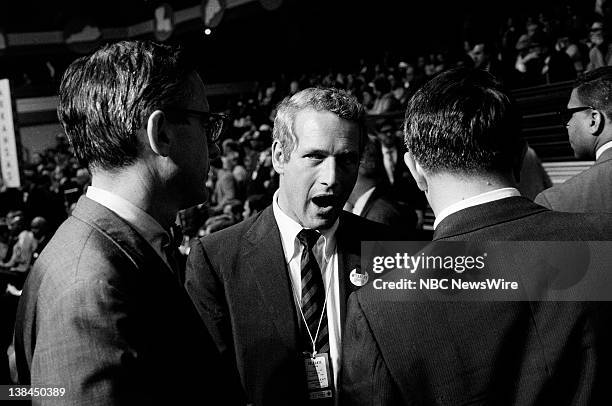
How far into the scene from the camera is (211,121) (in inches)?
50.6

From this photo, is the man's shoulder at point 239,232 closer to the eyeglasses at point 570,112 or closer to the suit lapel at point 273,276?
the suit lapel at point 273,276

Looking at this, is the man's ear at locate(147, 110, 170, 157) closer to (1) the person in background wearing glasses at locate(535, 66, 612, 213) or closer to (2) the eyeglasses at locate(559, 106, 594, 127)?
(1) the person in background wearing glasses at locate(535, 66, 612, 213)

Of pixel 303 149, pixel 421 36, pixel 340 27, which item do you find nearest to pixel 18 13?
pixel 340 27

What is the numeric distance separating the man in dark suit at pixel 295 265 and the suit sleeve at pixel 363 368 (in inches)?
18.5

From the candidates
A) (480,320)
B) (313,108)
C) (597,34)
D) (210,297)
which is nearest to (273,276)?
(210,297)

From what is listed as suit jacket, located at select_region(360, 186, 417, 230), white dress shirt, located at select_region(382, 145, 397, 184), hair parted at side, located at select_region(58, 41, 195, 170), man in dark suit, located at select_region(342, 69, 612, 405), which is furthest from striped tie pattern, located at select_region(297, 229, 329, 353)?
white dress shirt, located at select_region(382, 145, 397, 184)

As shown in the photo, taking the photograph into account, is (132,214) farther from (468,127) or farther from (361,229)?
(361,229)

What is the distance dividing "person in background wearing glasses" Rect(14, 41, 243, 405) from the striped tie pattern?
20.9 inches

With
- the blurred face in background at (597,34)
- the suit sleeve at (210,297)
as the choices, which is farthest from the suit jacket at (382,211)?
the blurred face in background at (597,34)

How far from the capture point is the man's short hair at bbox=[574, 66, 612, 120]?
2.14 meters

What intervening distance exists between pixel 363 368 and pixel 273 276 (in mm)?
660

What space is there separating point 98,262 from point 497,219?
74 cm

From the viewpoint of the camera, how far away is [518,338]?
41.1 inches

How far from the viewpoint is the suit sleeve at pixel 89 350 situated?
89 cm
